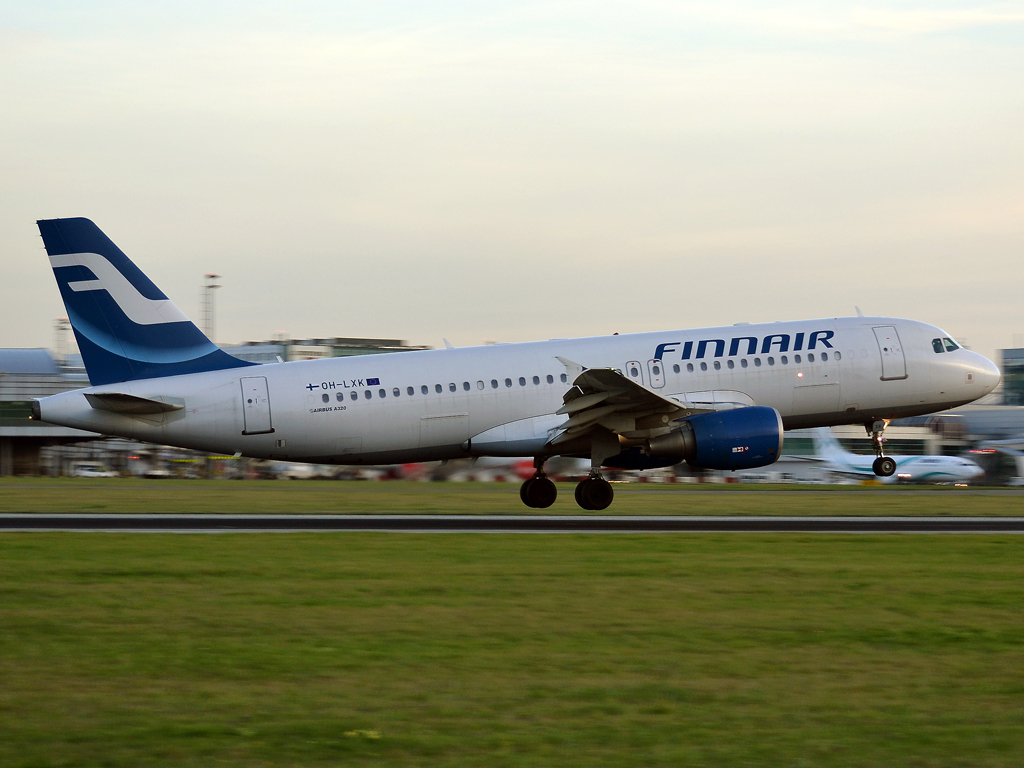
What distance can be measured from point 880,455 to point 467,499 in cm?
1308

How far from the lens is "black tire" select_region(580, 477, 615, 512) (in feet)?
95.7

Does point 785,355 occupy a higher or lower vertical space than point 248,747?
higher

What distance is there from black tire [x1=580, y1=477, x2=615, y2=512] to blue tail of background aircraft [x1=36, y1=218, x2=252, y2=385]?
35.1ft

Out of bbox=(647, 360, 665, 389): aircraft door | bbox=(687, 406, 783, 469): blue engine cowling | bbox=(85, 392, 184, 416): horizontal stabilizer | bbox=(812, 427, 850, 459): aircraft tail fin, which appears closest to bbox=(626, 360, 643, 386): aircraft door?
bbox=(647, 360, 665, 389): aircraft door

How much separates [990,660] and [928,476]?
51.7 metres

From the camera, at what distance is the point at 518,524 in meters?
25.7

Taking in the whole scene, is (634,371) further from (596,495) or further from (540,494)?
(540,494)

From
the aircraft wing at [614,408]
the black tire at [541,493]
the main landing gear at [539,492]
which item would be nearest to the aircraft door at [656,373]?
the aircraft wing at [614,408]

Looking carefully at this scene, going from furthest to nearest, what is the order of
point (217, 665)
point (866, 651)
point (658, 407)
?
1. point (658, 407)
2. point (866, 651)
3. point (217, 665)

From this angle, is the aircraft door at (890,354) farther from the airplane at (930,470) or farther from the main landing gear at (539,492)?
the airplane at (930,470)

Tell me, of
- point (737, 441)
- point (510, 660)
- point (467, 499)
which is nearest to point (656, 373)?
point (737, 441)

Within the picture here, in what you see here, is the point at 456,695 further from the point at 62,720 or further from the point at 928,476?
the point at 928,476

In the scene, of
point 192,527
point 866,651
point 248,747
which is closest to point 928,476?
point 192,527

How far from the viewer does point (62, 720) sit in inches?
334
